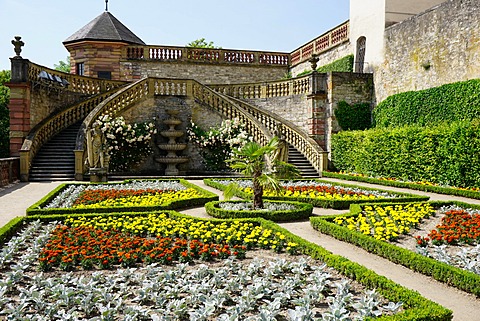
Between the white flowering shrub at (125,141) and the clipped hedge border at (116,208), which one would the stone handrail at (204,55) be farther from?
the clipped hedge border at (116,208)

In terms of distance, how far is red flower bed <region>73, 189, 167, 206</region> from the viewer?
10961 millimetres

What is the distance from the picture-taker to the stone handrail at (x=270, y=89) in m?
22.1

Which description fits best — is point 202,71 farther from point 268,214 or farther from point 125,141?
point 268,214

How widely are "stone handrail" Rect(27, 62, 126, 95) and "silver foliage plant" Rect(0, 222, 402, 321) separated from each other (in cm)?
1580

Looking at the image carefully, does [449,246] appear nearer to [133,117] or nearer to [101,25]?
[133,117]

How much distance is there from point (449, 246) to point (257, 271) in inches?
132

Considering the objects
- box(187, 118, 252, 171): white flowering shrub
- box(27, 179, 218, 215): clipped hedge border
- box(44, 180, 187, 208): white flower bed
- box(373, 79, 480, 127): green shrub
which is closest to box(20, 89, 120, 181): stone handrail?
box(44, 180, 187, 208): white flower bed

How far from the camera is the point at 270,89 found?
23703mm

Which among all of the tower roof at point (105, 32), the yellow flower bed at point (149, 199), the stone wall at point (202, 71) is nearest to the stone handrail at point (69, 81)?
the stone wall at point (202, 71)

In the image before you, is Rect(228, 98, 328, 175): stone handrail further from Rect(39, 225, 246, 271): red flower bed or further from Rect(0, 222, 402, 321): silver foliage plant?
Rect(0, 222, 402, 321): silver foliage plant

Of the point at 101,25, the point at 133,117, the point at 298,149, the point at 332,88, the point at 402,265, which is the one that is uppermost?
the point at 101,25

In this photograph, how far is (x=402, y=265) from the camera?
20.0 ft

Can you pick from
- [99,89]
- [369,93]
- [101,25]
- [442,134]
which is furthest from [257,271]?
[101,25]

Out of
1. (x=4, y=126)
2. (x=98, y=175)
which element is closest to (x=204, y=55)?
(x=4, y=126)
